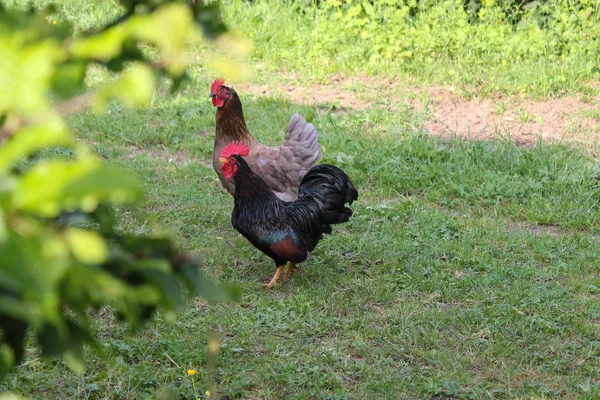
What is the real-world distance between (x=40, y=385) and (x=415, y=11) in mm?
7289

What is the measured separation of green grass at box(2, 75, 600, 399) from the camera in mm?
3738

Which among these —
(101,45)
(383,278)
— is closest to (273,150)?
(383,278)

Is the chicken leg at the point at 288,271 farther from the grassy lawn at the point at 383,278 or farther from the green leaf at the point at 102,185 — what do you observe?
the green leaf at the point at 102,185

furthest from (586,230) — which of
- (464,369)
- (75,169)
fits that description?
(75,169)

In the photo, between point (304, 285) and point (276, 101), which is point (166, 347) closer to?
point (304, 285)

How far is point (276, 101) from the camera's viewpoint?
8.12 m

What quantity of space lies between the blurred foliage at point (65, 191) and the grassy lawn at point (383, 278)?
3.31ft

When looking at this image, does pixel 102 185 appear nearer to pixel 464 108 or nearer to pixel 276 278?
pixel 276 278

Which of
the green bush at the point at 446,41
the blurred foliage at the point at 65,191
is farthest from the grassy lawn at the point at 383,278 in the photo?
the green bush at the point at 446,41

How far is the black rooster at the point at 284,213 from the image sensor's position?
475 cm

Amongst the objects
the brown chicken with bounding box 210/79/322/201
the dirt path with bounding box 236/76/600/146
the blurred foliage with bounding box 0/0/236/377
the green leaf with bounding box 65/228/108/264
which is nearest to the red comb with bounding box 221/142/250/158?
the brown chicken with bounding box 210/79/322/201

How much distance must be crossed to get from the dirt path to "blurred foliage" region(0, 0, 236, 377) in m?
6.34

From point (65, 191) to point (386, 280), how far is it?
4.20m

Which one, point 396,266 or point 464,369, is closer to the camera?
point 464,369
